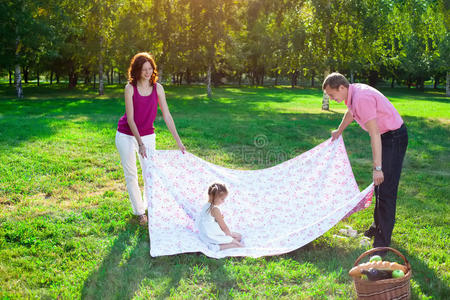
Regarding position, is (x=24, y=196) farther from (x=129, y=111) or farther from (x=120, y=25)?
(x=120, y=25)

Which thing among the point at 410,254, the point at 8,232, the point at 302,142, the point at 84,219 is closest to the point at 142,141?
the point at 84,219

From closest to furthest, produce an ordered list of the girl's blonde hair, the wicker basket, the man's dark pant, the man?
the wicker basket → the man → the man's dark pant → the girl's blonde hair

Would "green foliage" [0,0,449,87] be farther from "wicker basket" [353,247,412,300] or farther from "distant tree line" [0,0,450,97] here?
"wicker basket" [353,247,412,300]

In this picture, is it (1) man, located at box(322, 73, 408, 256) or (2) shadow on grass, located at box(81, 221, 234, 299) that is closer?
(2) shadow on grass, located at box(81, 221, 234, 299)

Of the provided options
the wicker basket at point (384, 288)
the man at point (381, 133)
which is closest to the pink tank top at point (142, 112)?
the man at point (381, 133)

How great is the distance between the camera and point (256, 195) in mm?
6020

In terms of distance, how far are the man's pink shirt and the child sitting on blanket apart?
1904 mm

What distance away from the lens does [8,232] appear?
5324mm

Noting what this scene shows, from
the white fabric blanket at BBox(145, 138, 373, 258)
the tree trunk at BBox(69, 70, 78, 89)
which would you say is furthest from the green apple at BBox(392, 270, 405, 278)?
the tree trunk at BBox(69, 70, 78, 89)

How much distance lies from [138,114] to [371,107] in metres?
3.08

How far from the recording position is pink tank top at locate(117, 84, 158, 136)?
536 centimetres

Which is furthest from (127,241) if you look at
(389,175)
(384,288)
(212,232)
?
(389,175)

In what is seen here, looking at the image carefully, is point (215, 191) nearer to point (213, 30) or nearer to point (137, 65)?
point (137, 65)

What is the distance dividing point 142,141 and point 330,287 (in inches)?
124
